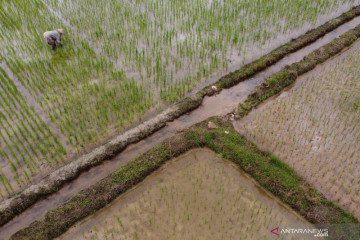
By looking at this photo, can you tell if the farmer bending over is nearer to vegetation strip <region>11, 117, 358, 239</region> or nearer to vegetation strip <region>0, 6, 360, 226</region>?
vegetation strip <region>0, 6, 360, 226</region>

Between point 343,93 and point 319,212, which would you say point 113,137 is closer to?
point 319,212

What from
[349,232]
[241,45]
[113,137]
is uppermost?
[241,45]

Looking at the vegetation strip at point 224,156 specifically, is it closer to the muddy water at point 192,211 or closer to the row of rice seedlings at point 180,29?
the muddy water at point 192,211

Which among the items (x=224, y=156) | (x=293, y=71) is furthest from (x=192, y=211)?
(x=293, y=71)

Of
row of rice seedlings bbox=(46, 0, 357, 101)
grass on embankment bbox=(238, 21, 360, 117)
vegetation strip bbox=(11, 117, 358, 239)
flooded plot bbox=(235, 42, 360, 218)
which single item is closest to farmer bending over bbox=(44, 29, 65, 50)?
row of rice seedlings bbox=(46, 0, 357, 101)

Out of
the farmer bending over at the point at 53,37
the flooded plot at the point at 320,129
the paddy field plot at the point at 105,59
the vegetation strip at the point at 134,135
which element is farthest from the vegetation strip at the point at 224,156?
the farmer bending over at the point at 53,37

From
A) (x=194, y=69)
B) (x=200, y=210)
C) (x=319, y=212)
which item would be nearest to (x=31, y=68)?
(x=194, y=69)

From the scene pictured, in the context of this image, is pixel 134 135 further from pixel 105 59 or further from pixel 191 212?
pixel 105 59
